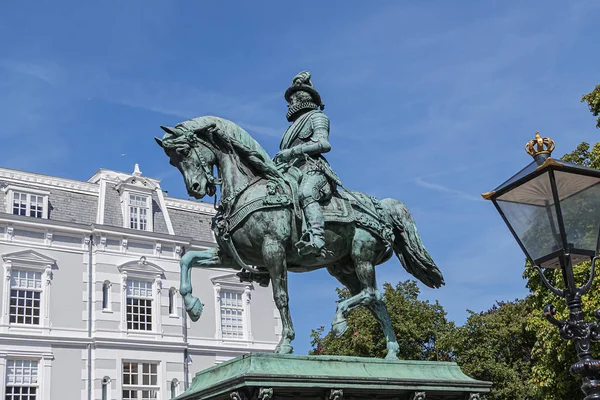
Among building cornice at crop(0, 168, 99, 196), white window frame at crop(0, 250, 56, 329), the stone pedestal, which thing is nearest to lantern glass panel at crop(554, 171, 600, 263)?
the stone pedestal

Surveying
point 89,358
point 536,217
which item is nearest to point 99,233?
point 89,358

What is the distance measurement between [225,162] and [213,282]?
27826 mm

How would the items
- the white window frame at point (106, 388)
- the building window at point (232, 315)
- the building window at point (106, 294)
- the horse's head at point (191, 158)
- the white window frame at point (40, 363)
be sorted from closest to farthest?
the horse's head at point (191, 158) → the white window frame at point (40, 363) → the white window frame at point (106, 388) → the building window at point (106, 294) → the building window at point (232, 315)

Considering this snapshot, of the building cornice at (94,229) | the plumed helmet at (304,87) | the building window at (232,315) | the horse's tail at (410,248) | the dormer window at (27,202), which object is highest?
the dormer window at (27,202)

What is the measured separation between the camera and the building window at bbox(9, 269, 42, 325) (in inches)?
1187

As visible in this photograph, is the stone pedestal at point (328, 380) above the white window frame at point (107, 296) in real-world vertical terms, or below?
below

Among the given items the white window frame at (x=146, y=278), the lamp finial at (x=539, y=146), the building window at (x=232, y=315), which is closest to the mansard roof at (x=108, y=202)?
the white window frame at (x=146, y=278)

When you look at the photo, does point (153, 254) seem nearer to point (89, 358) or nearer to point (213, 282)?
point (213, 282)

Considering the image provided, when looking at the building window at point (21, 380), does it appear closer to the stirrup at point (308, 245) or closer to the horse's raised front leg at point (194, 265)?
the horse's raised front leg at point (194, 265)

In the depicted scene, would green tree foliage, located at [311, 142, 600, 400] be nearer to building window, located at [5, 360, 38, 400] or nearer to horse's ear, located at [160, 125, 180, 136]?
building window, located at [5, 360, 38, 400]

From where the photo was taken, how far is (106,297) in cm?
3250

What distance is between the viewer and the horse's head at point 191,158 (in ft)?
26.1

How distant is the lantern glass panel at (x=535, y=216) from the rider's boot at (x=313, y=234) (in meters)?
2.61

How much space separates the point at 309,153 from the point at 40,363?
82.5ft
